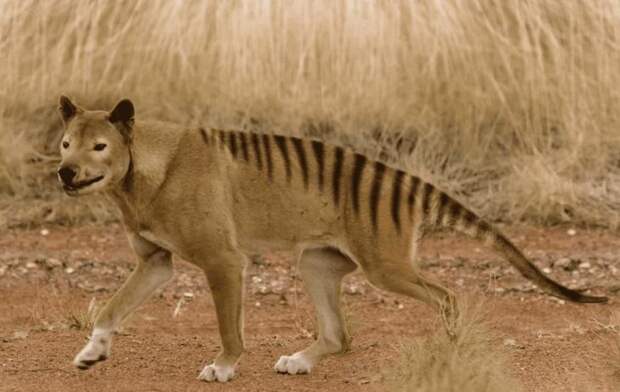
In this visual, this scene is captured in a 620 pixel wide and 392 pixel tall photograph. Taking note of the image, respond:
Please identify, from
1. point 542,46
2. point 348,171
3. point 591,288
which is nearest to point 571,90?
point 542,46

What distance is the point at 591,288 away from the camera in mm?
8453

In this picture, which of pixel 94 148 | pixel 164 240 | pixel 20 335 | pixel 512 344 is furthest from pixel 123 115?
pixel 512 344

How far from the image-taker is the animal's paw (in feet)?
19.2

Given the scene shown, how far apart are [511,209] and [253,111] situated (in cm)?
184

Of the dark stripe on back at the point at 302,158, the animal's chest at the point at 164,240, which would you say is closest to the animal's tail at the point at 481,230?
the dark stripe on back at the point at 302,158

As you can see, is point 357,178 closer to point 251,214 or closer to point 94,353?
point 251,214

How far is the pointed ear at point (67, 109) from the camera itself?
5750 mm

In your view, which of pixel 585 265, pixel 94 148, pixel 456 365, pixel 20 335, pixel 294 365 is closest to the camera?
pixel 456 365

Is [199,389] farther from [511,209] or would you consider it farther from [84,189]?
[511,209]

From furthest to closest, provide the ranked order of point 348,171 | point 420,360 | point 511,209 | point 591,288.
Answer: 1. point 511,209
2. point 591,288
3. point 348,171
4. point 420,360

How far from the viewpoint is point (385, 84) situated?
32.1 feet

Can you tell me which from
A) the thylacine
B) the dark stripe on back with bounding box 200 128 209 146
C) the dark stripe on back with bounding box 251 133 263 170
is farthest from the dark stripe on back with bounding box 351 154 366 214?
the dark stripe on back with bounding box 200 128 209 146

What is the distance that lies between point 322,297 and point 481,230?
0.74 metres

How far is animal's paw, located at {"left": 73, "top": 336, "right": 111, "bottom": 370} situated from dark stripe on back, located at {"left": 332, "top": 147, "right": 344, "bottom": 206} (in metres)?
1.09
